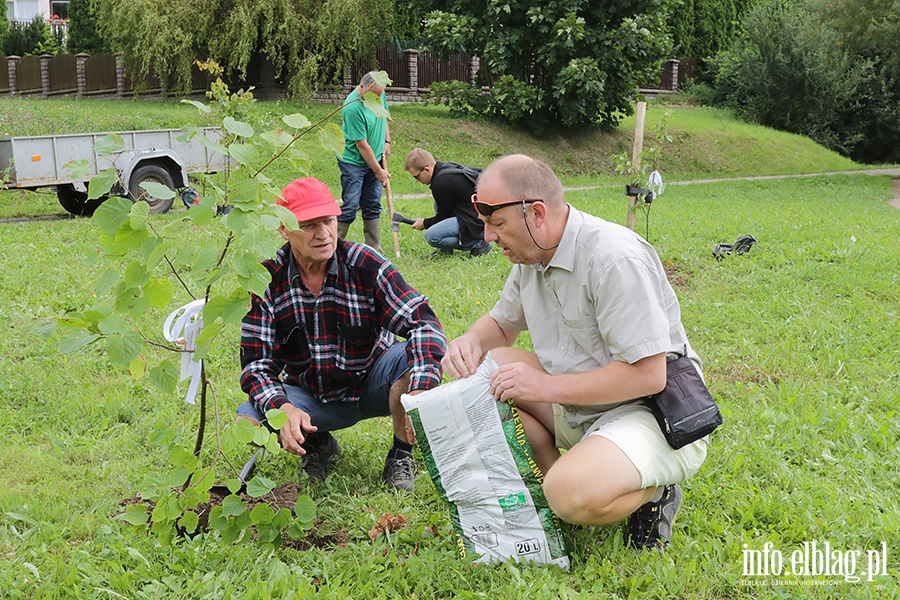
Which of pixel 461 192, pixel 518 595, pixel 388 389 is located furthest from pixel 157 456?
pixel 461 192

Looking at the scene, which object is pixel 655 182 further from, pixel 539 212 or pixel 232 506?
pixel 232 506

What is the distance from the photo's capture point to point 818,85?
92.4 feet

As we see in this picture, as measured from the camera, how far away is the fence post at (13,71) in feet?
98.1

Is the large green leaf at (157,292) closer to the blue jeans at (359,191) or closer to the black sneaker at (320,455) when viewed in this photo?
the black sneaker at (320,455)

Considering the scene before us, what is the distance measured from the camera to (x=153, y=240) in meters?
2.54

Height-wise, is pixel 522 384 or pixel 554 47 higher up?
pixel 554 47

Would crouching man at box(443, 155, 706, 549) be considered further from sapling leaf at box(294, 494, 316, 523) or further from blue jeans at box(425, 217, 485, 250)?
blue jeans at box(425, 217, 485, 250)

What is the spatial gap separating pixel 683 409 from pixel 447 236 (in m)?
5.89

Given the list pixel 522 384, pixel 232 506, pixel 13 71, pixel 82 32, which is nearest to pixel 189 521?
pixel 232 506

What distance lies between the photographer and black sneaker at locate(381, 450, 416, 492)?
3.67 meters

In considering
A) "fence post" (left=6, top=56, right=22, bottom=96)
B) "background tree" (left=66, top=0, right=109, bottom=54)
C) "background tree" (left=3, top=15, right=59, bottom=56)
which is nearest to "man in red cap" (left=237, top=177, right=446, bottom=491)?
"fence post" (left=6, top=56, right=22, bottom=96)

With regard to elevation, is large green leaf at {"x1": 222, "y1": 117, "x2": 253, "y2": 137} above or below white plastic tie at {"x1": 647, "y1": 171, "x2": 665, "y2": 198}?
above

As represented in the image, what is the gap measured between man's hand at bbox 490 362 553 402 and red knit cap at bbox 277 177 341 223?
0.98m

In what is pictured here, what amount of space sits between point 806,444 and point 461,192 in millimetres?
4960
